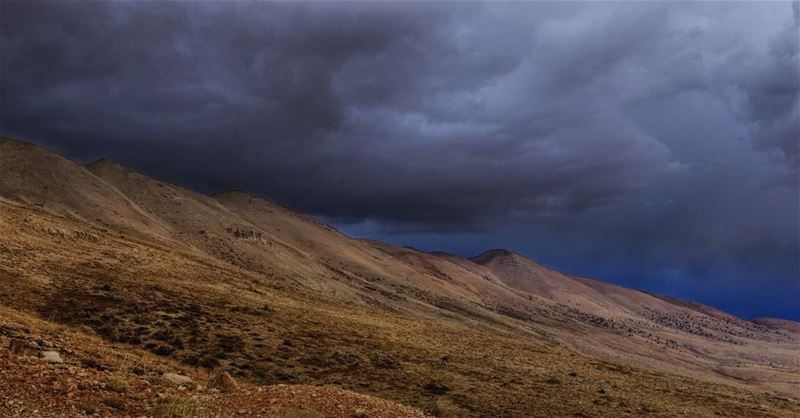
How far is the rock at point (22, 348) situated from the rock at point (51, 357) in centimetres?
23

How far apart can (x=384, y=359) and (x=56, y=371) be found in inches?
564

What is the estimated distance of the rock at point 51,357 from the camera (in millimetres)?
13968

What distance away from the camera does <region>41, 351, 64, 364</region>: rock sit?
1397 cm

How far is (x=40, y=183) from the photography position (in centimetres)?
7194

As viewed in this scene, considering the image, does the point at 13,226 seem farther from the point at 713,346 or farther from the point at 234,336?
the point at 713,346

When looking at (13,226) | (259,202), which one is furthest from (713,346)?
(13,226)

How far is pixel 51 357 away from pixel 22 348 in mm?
1070

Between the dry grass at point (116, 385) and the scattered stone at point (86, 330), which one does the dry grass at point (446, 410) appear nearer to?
the dry grass at point (116, 385)

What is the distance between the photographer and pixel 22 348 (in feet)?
47.8

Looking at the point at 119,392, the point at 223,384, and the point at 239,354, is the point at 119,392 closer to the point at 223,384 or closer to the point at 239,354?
the point at 223,384

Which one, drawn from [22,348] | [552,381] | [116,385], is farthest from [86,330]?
[552,381]

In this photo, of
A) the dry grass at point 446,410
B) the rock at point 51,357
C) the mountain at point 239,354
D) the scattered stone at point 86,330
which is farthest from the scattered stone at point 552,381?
the rock at point 51,357

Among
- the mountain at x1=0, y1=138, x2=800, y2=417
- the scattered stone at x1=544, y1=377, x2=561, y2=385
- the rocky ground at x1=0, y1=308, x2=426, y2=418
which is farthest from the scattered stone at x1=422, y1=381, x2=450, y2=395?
the rocky ground at x1=0, y1=308, x2=426, y2=418

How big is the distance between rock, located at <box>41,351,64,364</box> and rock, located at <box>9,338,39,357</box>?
229 millimetres
